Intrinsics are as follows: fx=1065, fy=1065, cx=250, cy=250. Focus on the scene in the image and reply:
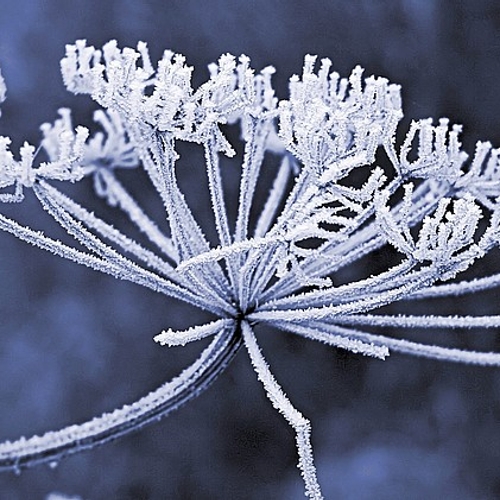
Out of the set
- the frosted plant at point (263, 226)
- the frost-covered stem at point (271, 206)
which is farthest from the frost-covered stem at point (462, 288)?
the frost-covered stem at point (271, 206)

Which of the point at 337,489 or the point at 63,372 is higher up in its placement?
the point at 63,372

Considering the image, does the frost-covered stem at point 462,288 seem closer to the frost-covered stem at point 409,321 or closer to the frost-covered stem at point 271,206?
the frost-covered stem at point 409,321

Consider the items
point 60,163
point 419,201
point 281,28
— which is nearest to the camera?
point 60,163

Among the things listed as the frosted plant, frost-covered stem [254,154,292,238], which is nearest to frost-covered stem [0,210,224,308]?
the frosted plant

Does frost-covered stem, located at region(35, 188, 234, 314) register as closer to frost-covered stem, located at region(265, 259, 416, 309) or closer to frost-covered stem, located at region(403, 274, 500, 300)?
frost-covered stem, located at region(265, 259, 416, 309)

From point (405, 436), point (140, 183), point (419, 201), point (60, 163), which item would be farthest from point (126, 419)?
point (405, 436)

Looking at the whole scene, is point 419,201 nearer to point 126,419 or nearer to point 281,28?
point 126,419

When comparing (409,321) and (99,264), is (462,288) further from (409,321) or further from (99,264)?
(99,264)
